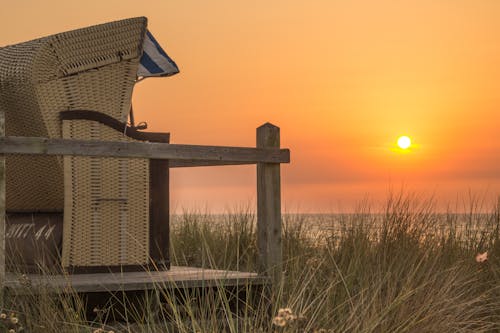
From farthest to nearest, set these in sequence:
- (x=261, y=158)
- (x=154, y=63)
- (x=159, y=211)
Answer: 1. (x=154, y=63)
2. (x=159, y=211)
3. (x=261, y=158)

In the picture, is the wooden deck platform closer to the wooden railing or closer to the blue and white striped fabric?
the wooden railing

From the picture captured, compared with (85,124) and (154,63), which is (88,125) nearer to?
(85,124)

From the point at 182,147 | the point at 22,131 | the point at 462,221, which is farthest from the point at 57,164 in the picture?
the point at 462,221

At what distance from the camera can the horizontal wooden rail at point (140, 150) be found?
579cm

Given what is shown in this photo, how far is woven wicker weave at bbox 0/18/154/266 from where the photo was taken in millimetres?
6871

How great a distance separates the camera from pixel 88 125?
7.02 m

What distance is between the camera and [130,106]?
745 centimetres

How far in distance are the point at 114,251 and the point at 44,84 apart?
1487 mm

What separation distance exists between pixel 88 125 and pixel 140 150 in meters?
0.99

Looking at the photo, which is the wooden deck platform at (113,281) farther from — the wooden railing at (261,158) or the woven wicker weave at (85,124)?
the woven wicker weave at (85,124)

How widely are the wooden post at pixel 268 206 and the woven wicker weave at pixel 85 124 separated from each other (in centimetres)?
105

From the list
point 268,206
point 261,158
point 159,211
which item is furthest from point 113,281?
point 261,158

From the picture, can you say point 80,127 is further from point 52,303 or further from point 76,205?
point 52,303

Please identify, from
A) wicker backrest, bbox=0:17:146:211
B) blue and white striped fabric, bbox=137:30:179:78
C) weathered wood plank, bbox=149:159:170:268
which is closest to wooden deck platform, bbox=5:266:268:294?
weathered wood plank, bbox=149:159:170:268
